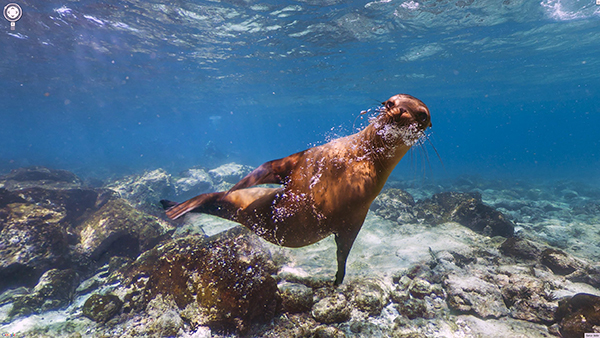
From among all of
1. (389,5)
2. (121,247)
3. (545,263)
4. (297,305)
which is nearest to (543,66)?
(389,5)

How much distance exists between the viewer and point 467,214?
28.7 feet

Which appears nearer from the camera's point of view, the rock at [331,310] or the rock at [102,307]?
the rock at [331,310]

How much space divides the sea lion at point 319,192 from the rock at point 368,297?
1981 millimetres

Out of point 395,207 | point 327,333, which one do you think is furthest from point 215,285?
point 395,207

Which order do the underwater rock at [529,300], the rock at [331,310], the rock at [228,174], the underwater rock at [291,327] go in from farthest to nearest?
1. the rock at [228,174]
2. the underwater rock at [529,300]
3. the rock at [331,310]
4. the underwater rock at [291,327]

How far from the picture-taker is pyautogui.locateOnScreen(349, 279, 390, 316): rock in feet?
13.1

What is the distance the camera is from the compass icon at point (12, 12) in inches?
472

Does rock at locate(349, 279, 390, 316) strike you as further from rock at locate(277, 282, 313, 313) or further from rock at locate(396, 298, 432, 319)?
rock at locate(277, 282, 313, 313)

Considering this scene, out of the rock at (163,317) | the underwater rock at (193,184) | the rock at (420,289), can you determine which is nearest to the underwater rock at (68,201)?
the rock at (163,317)

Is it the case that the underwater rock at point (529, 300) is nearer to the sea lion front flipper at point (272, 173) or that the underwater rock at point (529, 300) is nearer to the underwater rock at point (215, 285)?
the underwater rock at point (215, 285)

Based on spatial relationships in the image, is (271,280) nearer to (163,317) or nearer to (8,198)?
(163,317)

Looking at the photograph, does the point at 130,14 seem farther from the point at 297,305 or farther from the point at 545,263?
the point at 545,263

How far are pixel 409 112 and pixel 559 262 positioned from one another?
6579 mm

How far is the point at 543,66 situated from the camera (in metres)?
24.4
